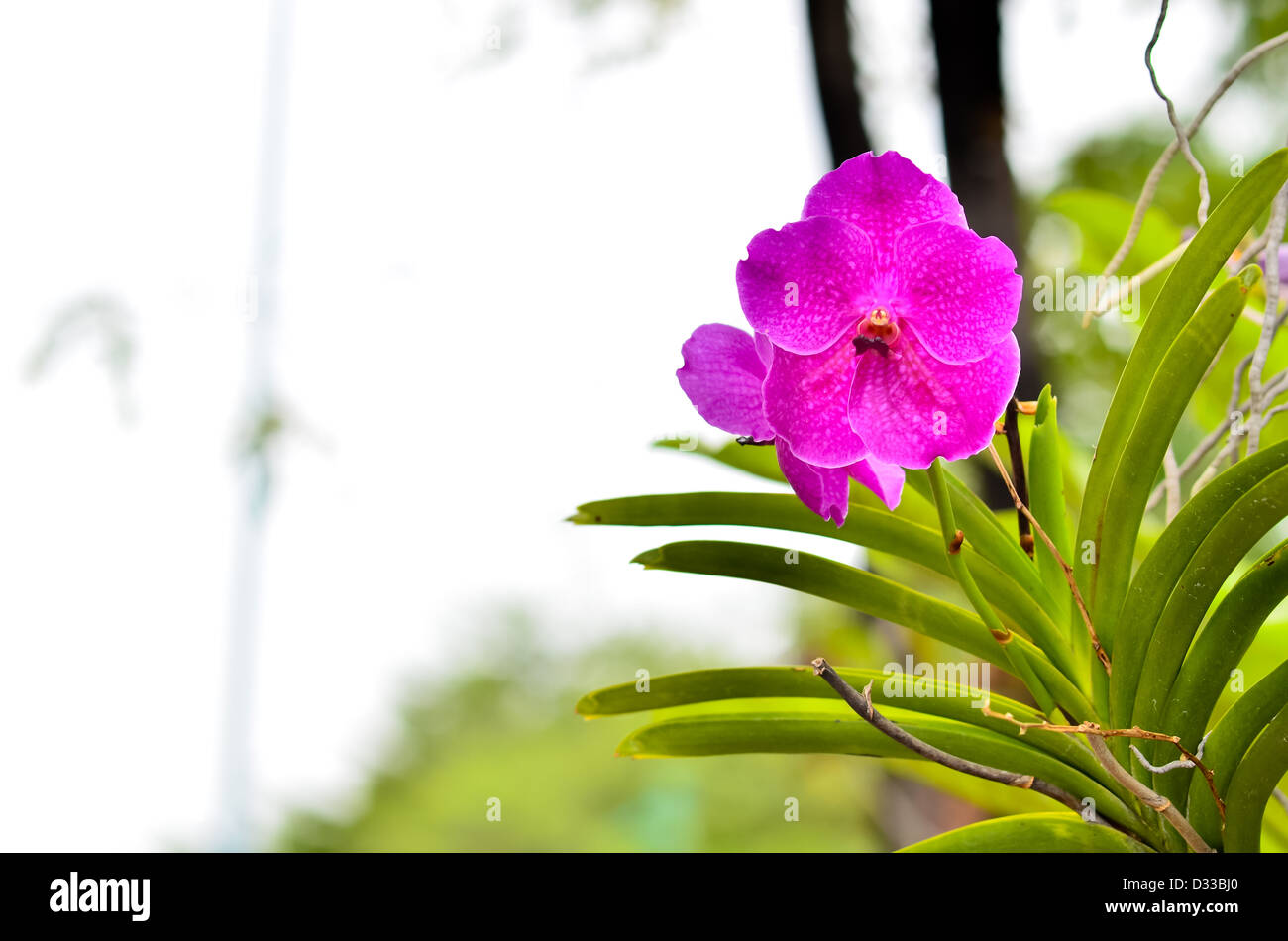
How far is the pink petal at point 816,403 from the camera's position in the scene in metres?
0.37

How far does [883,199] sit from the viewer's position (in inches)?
15.2

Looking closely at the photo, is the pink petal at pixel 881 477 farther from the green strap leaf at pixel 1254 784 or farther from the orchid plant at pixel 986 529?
the green strap leaf at pixel 1254 784

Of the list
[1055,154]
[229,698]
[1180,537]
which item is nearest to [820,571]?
[1180,537]

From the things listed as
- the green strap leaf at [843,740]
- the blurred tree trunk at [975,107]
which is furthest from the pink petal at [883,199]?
the blurred tree trunk at [975,107]

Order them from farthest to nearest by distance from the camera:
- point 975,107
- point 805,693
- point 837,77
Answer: point 837,77, point 975,107, point 805,693

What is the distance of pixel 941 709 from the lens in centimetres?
42

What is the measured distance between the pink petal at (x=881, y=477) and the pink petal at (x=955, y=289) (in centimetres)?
5

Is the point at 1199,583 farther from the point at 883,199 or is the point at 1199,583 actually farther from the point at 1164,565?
the point at 883,199

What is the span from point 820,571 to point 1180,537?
0.15m

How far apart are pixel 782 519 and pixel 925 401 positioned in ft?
0.36

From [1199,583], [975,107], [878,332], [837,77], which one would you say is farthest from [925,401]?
[837,77]

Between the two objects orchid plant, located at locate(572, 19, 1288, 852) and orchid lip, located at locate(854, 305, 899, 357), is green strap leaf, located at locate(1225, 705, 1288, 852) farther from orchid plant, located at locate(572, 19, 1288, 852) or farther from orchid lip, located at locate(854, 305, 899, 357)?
orchid lip, located at locate(854, 305, 899, 357)

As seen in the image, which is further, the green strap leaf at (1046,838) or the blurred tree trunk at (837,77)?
the blurred tree trunk at (837,77)
